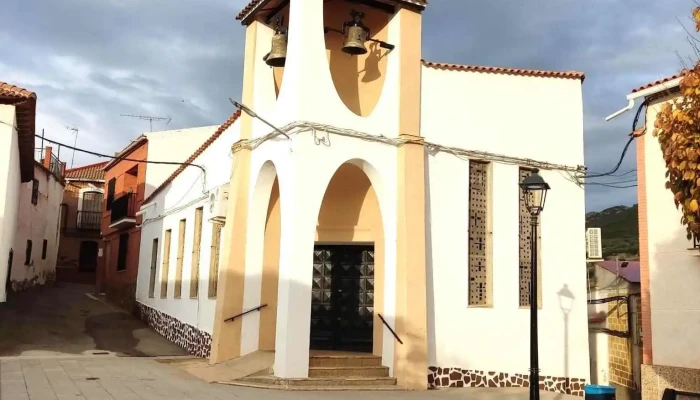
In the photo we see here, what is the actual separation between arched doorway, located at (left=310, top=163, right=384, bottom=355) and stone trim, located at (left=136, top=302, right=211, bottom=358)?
9.33 feet

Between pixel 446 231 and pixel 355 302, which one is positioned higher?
pixel 446 231

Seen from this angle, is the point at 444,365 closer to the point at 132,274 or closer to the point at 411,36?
the point at 411,36

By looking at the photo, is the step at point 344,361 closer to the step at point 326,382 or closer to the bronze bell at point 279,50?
the step at point 326,382

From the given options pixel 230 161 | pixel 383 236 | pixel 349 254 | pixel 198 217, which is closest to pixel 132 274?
pixel 198 217

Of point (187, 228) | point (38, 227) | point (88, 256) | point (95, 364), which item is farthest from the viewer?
point (88, 256)

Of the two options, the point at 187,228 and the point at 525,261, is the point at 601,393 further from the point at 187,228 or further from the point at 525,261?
the point at 187,228

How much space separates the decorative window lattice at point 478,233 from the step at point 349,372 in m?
2.29

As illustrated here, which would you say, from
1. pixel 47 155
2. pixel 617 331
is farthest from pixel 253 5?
pixel 47 155

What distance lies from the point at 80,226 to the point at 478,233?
29.5 metres

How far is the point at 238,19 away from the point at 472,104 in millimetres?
4826

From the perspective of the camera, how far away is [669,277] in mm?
11047

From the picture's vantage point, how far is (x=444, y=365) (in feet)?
37.2

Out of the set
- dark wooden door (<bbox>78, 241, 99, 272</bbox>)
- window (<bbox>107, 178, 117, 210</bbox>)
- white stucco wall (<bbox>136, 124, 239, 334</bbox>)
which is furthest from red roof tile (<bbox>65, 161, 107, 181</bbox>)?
white stucco wall (<bbox>136, 124, 239, 334</bbox>)

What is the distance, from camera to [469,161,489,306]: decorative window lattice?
11914 millimetres
